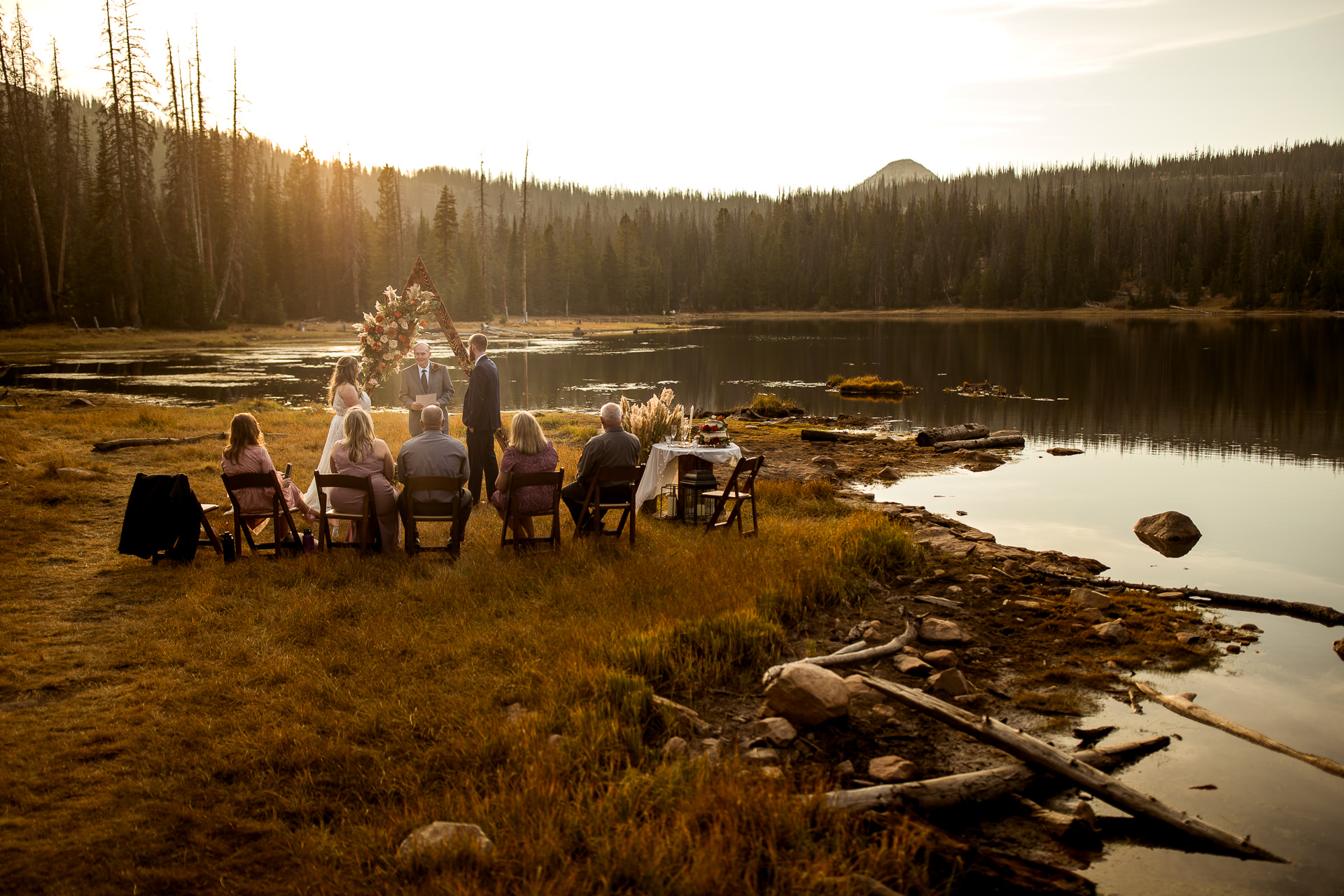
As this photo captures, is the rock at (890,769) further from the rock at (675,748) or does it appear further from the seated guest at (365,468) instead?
the seated guest at (365,468)

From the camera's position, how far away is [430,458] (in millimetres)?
9117

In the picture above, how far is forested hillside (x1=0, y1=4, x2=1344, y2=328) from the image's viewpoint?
180 ft

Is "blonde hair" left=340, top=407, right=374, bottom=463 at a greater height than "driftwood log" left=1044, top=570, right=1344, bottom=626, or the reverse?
"blonde hair" left=340, top=407, right=374, bottom=463

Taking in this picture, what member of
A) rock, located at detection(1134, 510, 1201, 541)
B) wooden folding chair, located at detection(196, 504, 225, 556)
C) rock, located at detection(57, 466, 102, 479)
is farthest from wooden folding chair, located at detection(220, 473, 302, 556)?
rock, located at detection(1134, 510, 1201, 541)

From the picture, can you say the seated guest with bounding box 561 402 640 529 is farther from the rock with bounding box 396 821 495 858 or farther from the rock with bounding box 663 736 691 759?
the rock with bounding box 396 821 495 858

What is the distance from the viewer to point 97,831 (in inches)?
166

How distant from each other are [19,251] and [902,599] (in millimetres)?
65558

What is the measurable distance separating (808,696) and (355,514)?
18.2 feet

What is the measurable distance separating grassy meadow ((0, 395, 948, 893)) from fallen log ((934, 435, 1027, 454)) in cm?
1181

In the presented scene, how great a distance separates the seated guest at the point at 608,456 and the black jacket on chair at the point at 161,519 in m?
4.00

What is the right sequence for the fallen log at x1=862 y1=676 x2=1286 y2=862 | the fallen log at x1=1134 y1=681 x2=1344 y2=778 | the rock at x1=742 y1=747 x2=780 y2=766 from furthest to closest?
the fallen log at x1=1134 y1=681 x2=1344 y2=778 < the rock at x1=742 y1=747 x2=780 y2=766 < the fallen log at x1=862 y1=676 x2=1286 y2=862

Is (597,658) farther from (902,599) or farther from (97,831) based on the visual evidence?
(902,599)

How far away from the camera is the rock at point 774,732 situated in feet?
18.0

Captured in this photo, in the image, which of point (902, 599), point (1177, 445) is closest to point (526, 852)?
point (902, 599)
